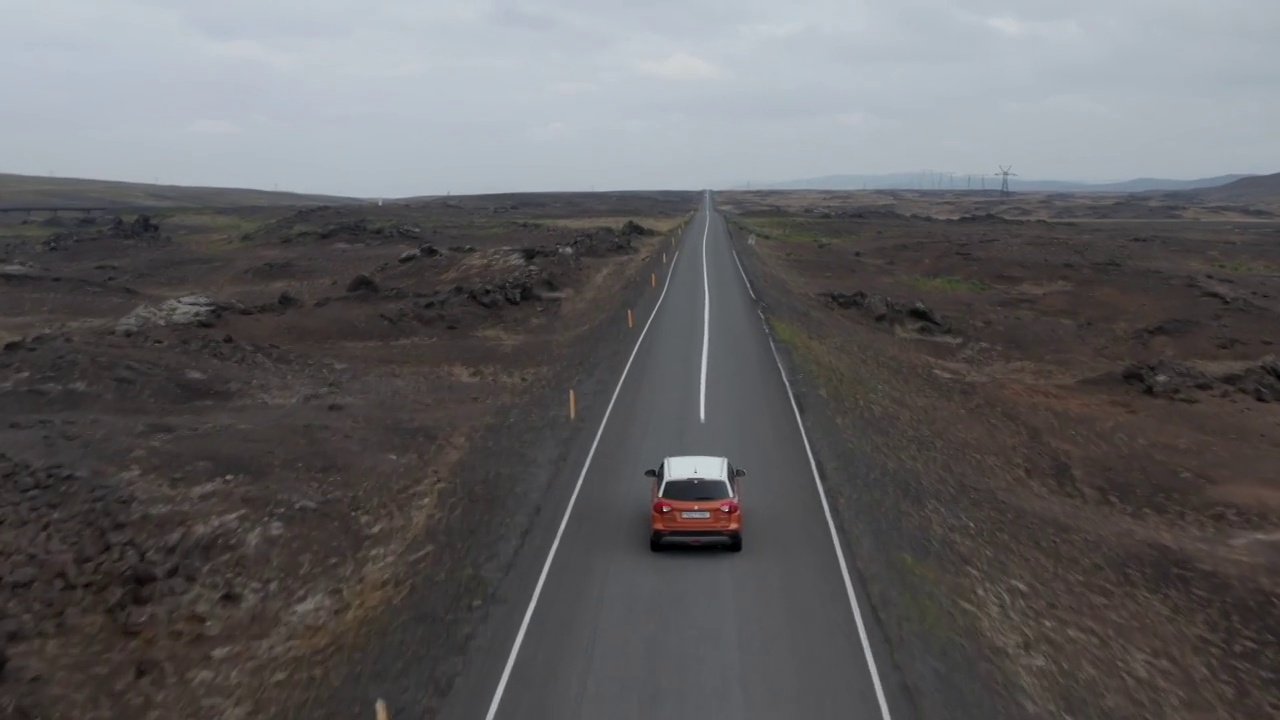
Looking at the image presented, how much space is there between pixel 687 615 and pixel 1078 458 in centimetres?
1808

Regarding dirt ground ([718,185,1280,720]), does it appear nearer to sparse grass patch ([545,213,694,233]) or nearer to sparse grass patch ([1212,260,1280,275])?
sparse grass patch ([1212,260,1280,275])

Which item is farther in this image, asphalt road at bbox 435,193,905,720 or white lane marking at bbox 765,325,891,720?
white lane marking at bbox 765,325,891,720

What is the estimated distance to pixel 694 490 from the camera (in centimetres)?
1772

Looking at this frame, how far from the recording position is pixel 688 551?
17.9 metres

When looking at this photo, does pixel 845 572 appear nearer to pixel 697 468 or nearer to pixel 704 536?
pixel 704 536

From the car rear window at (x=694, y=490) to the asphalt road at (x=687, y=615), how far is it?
3.62 feet

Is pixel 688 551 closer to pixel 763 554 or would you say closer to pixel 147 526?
pixel 763 554

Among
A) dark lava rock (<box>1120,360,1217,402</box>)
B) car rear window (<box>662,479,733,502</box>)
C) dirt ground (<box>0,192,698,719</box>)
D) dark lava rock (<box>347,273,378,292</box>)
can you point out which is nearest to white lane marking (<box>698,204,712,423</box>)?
dirt ground (<box>0,192,698,719</box>)

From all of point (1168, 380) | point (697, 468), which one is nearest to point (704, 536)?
point (697, 468)

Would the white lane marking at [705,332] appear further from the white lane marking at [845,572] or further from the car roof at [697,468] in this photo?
the car roof at [697,468]

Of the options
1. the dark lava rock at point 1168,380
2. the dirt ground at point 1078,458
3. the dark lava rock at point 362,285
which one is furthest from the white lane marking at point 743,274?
the dark lava rock at point 362,285

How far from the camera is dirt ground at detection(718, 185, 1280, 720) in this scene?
15.4m

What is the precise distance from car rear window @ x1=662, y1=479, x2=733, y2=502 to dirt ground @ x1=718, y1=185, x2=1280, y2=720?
11.3 ft

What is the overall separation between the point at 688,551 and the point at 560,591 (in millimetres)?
3028
